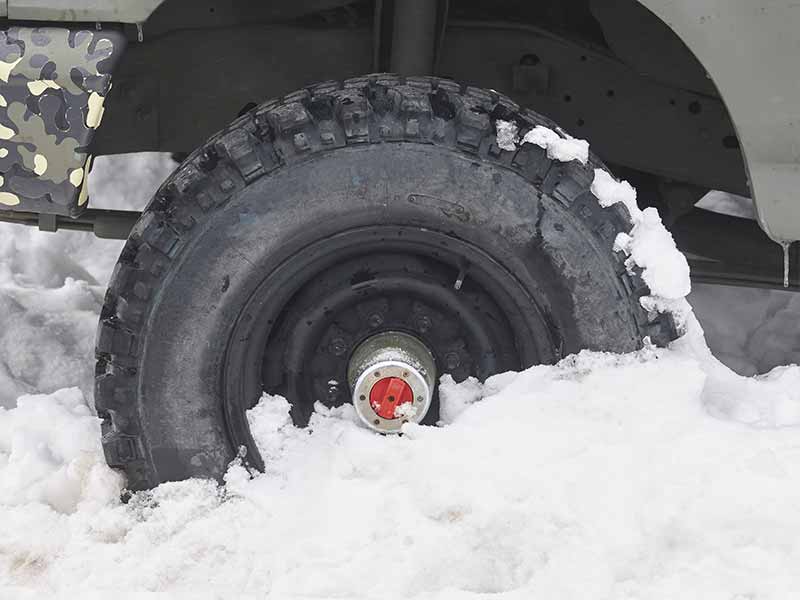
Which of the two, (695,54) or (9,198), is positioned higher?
(695,54)

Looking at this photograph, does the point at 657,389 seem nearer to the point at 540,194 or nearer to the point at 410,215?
the point at 540,194

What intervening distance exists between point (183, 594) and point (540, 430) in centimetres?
88

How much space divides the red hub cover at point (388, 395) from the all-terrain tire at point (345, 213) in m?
0.37

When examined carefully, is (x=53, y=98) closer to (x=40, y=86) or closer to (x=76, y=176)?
(x=40, y=86)

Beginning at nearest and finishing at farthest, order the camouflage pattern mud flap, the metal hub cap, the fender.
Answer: the fender < the camouflage pattern mud flap < the metal hub cap

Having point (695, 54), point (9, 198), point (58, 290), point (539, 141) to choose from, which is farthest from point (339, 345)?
point (58, 290)

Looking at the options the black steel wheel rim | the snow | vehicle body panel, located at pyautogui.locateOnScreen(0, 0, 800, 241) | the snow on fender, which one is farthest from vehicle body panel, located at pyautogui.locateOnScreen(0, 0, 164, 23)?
the snow on fender

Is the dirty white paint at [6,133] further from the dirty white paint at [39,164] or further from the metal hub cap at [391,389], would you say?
the metal hub cap at [391,389]

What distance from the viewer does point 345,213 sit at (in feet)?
7.20

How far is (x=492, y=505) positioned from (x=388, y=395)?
36cm

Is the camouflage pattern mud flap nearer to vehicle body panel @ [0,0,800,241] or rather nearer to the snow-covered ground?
vehicle body panel @ [0,0,800,241]

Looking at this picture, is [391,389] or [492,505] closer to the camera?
[492,505]

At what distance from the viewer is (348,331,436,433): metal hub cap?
228 centimetres

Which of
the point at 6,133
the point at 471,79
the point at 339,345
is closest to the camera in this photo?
the point at 6,133
